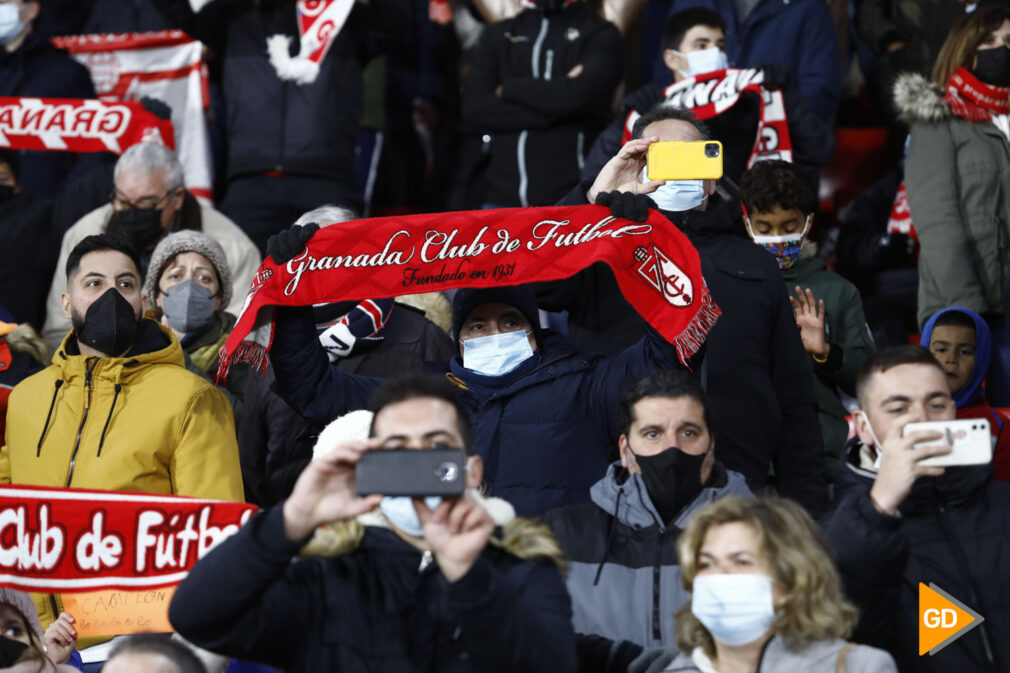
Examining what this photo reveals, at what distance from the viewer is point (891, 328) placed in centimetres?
805

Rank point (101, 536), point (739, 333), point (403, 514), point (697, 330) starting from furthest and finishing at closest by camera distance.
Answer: point (739, 333) < point (697, 330) < point (101, 536) < point (403, 514)

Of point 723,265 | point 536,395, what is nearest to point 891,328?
point 723,265

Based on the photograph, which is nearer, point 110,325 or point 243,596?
point 243,596

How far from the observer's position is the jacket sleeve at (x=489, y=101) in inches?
347

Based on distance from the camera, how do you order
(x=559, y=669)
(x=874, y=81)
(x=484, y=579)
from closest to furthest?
(x=484, y=579) < (x=559, y=669) < (x=874, y=81)

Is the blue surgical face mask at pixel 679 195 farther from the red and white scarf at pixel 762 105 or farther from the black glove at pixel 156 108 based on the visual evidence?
the black glove at pixel 156 108

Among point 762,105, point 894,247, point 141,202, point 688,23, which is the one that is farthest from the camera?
point 894,247

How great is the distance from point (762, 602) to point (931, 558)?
1.02 meters

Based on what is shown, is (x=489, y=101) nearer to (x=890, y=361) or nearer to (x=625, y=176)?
(x=625, y=176)

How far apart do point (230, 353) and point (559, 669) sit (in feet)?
7.01

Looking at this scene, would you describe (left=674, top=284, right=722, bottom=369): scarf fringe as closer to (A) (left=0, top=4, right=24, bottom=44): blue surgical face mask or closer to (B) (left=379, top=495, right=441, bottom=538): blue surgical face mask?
(B) (left=379, top=495, right=441, bottom=538): blue surgical face mask

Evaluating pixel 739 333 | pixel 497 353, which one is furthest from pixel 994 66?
pixel 497 353

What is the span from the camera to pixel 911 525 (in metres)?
4.64

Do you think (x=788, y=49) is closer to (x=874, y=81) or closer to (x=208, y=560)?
(x=874, y=81)
